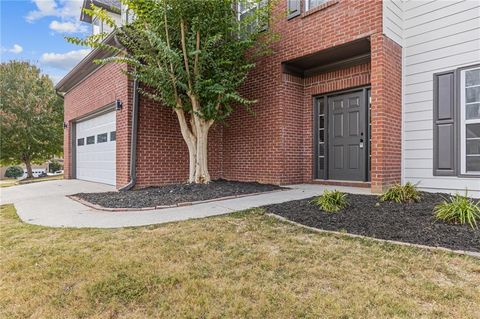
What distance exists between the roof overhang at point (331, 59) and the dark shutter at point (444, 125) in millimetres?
1518

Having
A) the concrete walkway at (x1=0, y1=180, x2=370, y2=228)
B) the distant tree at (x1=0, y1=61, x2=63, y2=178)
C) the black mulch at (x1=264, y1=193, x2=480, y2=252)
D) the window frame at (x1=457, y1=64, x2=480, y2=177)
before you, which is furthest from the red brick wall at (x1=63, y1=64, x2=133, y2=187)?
the window frame at (x1=457, y1=64, x2=480, y2=177)

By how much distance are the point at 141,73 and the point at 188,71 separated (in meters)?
1.22

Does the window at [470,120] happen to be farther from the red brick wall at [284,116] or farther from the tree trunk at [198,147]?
the tree trunk at [198,147]

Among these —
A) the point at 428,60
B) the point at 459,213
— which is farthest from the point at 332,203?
the point at 428,60

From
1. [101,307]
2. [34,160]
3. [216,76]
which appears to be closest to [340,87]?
[216,76]

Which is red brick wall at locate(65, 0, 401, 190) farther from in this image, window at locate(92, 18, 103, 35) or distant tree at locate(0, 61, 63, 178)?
distant tree at locate(0, 61, 63, 178)

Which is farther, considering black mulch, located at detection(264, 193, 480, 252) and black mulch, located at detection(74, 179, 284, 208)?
black mulch, located at detection(74, 179, 284, 208)

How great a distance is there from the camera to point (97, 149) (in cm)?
1014

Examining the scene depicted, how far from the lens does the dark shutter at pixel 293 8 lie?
699 cm

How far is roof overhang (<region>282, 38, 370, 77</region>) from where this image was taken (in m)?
6.38

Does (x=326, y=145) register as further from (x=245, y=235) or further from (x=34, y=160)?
(x=34, y=160)

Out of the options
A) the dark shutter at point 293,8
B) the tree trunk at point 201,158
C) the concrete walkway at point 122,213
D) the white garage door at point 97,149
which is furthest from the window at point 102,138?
the dark shutter at point 293,8

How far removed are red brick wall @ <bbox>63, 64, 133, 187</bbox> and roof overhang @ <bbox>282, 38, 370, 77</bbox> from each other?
4.03m

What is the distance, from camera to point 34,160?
18.8 meters
